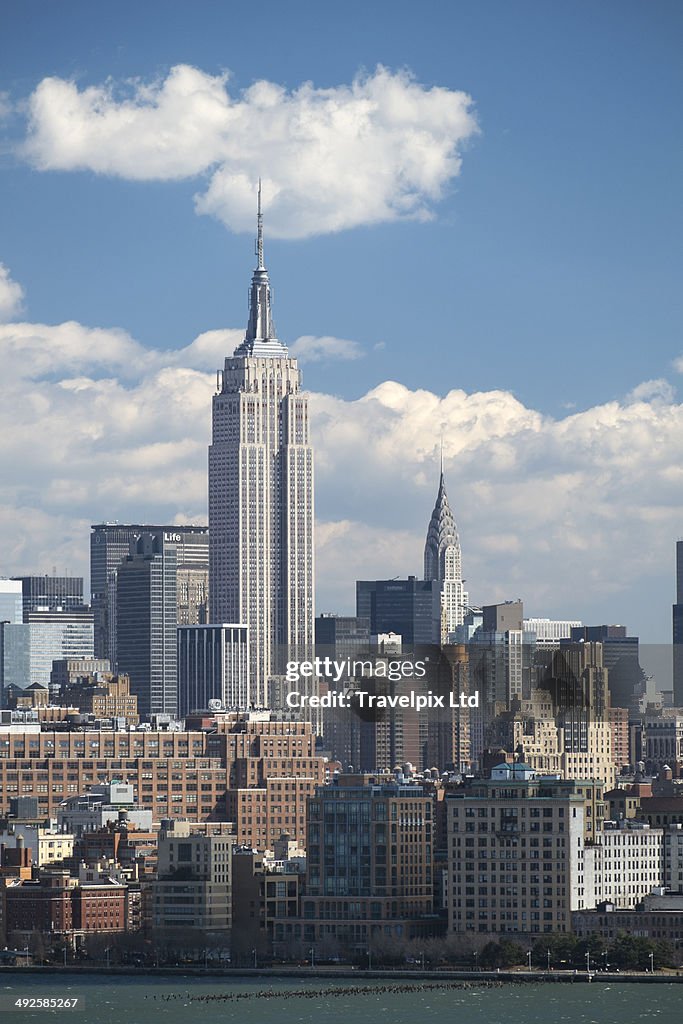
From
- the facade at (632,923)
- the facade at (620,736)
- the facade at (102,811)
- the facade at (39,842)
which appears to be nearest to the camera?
the facade at (632,923)

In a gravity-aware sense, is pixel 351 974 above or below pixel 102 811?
below

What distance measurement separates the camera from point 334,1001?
356ft

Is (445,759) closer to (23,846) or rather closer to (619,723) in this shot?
(619,723)

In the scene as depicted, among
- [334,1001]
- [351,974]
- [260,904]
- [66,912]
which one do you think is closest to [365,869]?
[260,904]

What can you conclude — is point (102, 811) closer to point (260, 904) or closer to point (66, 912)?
point (66, 912)

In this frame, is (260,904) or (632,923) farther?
(260,904)

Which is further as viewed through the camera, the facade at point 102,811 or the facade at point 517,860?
the facade at point 102,811

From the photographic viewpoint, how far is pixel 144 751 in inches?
7111

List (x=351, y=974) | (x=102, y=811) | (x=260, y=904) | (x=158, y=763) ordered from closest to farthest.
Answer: (x=351, y=974)
(x=260, y=904)
(x=102, y=811)
(x=158, y=763)

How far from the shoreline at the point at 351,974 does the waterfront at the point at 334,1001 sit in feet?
2.31

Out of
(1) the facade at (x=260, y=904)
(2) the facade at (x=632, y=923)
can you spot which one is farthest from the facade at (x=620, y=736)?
(2) the facade at (x=632, y=923)

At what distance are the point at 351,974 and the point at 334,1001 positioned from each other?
802 centimetres

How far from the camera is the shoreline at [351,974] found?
113062 mm

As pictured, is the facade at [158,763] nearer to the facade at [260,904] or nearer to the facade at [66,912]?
Answer: the facade at [66,912]
